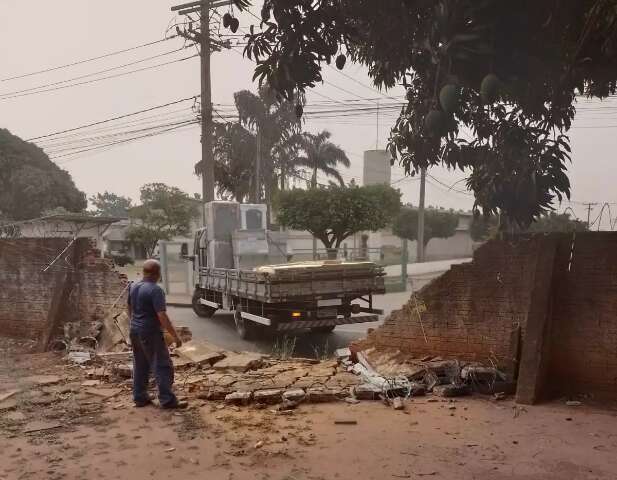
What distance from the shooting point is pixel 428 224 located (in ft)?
140

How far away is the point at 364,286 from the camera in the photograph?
9742mm

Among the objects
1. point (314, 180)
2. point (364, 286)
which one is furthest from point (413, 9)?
point (314, 180)

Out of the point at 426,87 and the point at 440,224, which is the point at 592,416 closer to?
the point at 426,87

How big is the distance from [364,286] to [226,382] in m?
4.01

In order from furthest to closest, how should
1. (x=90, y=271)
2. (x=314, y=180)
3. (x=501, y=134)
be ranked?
(x=314, y=180)
(x=90, y=271)
(x=501, y=134)

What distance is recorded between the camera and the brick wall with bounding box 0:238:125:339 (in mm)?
9117

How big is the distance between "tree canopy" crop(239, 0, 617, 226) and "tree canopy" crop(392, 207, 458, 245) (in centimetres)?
3761

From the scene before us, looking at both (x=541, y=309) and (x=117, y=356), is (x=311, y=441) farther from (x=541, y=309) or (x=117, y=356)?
(x=117, y=356)

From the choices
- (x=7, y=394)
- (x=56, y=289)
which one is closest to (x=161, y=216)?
(x=56, y=289)

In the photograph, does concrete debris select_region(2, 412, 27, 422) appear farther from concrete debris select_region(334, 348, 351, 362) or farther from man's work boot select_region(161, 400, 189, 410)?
concrete debris select_region(334, 348, 351, 362)

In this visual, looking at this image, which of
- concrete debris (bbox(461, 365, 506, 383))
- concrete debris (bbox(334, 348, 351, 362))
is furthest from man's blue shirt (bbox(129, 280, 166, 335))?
concrete debris (bbox(461, 365, 506, 383))

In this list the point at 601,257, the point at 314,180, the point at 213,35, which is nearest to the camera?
the point at 601,257

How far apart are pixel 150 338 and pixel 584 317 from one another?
4427 mm

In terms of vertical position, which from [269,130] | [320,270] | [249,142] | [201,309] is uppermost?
[269,130]
